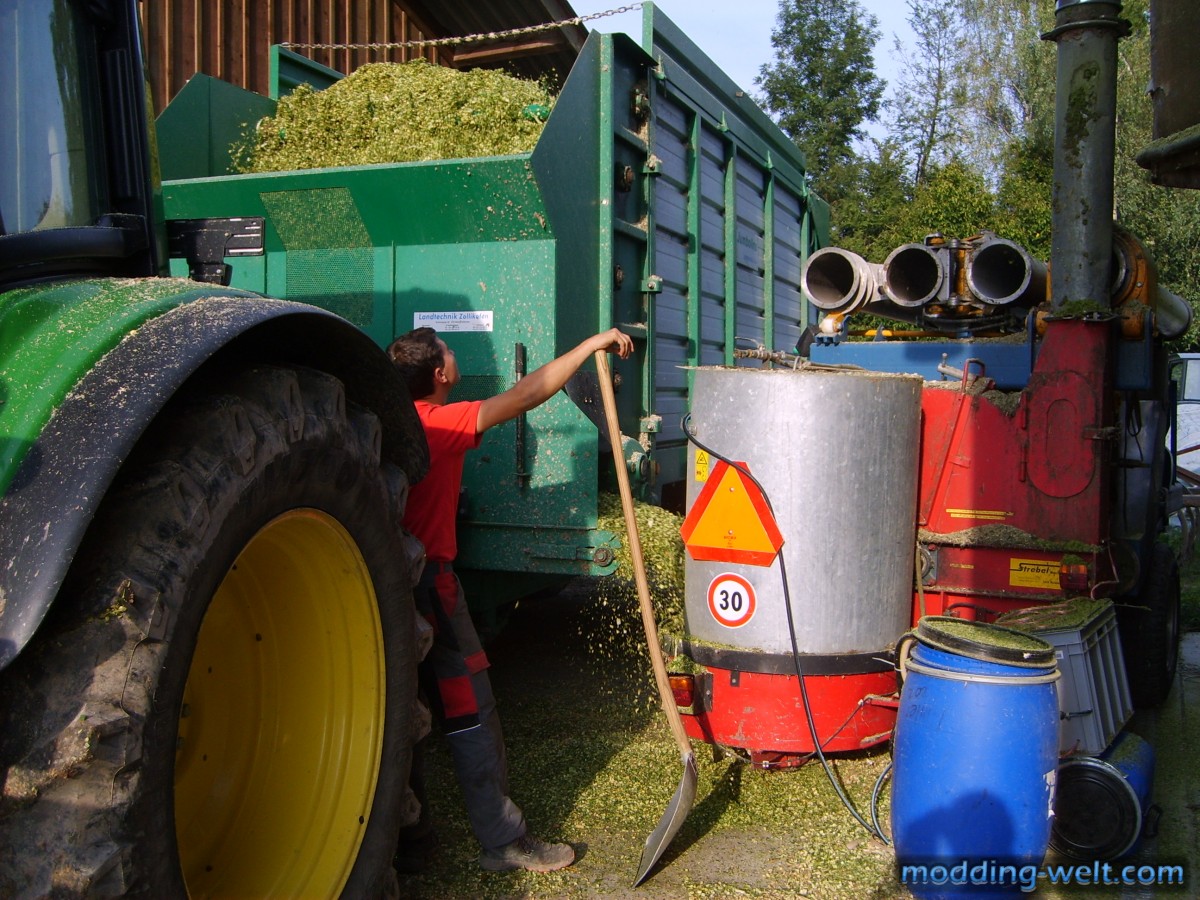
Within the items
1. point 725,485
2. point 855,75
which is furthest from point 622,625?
point 855,75

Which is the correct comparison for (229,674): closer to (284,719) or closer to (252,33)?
(284,719)

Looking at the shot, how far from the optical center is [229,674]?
2.60m

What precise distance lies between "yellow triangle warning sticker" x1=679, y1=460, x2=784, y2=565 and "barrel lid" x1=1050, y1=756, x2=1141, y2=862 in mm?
1165

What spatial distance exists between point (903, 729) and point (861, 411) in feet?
3.74

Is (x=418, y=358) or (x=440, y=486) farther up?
(x=418, y=358)

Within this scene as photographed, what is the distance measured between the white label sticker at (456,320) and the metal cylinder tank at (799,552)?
893 millimetres

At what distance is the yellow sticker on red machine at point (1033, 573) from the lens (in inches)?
158

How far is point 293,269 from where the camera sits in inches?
173

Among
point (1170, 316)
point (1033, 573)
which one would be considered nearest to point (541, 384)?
point (1033, 573)

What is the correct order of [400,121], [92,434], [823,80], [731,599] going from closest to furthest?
1. [92,434]
2. [731,599]
3. [400,121]
4. [823,80]

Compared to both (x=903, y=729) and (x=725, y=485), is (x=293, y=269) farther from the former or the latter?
(x=903, y=729)

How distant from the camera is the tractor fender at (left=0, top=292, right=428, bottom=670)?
1.62m

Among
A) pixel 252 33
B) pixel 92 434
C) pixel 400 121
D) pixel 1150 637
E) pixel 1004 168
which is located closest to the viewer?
pixel 92 434

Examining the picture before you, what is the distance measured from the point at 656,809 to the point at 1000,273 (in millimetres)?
2906
